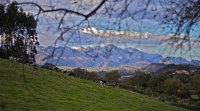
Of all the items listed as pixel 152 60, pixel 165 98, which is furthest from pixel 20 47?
→ pixel 165 98

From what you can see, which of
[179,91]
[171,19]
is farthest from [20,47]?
[179,91]

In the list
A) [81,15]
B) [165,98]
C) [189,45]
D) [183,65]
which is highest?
[81,15]

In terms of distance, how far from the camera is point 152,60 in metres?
3.46

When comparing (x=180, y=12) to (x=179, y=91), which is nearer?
(x=180, y=12)

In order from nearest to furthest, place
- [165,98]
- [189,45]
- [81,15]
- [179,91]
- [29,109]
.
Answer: [81,15] < [189,45] < [29,109] < [165,98] < [179,91]

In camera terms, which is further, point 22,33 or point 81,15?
point 22,33

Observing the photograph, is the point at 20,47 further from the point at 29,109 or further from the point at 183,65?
the point at 29,109

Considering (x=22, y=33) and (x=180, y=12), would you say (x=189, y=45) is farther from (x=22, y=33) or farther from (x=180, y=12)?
(x=22, y=33)

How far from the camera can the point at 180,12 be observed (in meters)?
3.49

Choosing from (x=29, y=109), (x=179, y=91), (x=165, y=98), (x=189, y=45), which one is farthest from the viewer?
(x=179, y=91)

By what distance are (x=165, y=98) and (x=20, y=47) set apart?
38.4m

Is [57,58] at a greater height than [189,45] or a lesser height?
lesser

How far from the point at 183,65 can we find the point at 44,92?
16420 mm

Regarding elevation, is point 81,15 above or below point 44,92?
above
